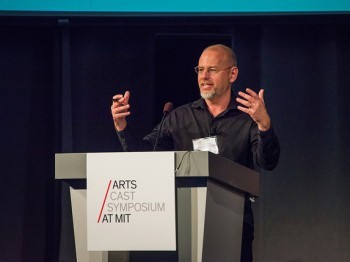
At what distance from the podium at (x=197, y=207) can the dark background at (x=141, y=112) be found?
2189mm

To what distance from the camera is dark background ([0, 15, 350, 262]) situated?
4016mm

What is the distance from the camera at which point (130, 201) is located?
5.81 feet

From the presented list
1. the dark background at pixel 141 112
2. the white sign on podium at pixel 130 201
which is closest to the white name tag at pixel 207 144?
the white sign on podium at pixel 130 201

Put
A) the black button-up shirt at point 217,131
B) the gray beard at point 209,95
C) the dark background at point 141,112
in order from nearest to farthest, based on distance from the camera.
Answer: the black button-up shirt at point 217,131
the gray beard at point 209,95
the dark background at point 141,112

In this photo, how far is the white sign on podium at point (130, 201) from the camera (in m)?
1.75

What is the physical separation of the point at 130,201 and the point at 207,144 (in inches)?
31.0

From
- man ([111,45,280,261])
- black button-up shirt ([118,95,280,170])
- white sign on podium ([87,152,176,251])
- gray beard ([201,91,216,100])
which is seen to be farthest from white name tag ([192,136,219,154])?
white sign on podium ([87,152,176,251])

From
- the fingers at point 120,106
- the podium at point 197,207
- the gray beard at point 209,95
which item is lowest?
the podium at point 197,207

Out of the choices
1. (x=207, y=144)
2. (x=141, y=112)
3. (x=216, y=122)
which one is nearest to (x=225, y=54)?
(x=216, y=122)

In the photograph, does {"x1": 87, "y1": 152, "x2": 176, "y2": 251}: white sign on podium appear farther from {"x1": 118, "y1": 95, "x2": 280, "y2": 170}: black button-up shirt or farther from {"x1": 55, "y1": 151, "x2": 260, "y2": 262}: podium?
{"x1": 118, "y1": 95, "x2": 280, "y2": 170}: black button-up shirt

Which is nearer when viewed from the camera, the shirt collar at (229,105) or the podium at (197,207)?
the podium at (197,207)

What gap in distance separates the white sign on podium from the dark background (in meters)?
2.26

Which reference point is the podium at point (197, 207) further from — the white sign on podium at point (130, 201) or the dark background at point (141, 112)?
the dark background at point (141, 112)

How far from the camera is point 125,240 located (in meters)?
1.76
